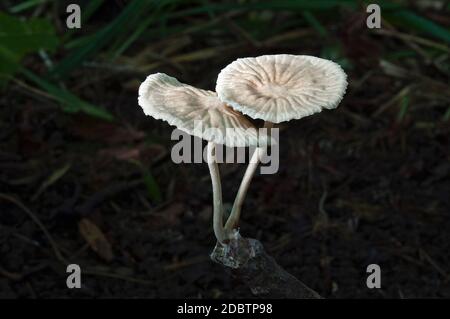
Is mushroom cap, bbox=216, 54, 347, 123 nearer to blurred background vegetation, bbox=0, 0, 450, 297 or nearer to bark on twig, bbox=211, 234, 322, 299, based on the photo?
bark on twig, bbox=211, 234, 322, 299

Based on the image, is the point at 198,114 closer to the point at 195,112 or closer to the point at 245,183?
the point at 195,112

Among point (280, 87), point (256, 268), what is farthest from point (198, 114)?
point (256, 268)

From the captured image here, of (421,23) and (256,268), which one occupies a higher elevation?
(421,23)

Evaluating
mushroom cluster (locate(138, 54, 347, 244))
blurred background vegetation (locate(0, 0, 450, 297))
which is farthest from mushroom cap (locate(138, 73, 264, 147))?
blurred background vegetation (locate(0, 0, 450, 297))

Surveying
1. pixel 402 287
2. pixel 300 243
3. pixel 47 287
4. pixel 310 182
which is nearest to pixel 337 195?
pixel 310 182

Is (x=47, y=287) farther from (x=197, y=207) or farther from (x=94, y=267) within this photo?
(x=197, y=207)
